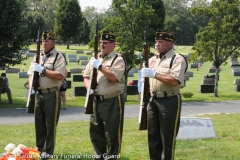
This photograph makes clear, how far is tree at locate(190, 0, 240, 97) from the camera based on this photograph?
25281mm

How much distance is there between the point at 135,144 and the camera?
962 centimetres

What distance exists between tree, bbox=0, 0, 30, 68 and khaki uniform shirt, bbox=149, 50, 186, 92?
46.1 feet

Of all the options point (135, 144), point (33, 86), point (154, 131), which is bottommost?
point (135, 144)

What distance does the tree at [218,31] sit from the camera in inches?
995

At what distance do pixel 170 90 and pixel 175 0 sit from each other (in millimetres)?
128646

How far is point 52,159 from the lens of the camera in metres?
7.90

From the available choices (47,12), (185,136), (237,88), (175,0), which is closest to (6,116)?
(185,136)

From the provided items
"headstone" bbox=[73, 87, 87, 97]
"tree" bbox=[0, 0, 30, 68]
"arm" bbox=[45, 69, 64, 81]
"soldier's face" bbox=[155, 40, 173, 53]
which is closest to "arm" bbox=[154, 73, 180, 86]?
"soldier's face" bbox=[155, 40, 173, 53]

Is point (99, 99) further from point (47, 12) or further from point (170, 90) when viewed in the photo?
point (47, 12)

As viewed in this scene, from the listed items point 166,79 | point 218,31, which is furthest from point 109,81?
point 218,31

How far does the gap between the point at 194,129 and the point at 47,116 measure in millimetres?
3865

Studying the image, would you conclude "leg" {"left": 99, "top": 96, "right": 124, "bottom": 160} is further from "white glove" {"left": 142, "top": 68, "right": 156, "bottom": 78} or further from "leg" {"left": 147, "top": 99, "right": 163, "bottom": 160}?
"white glove" {"left": 142, "top": 68, "right": 156, "bottom": 78}

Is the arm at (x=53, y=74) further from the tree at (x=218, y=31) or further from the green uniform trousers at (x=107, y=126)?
the tree at (x=218, y=31)

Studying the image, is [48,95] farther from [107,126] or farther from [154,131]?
[154,131]
